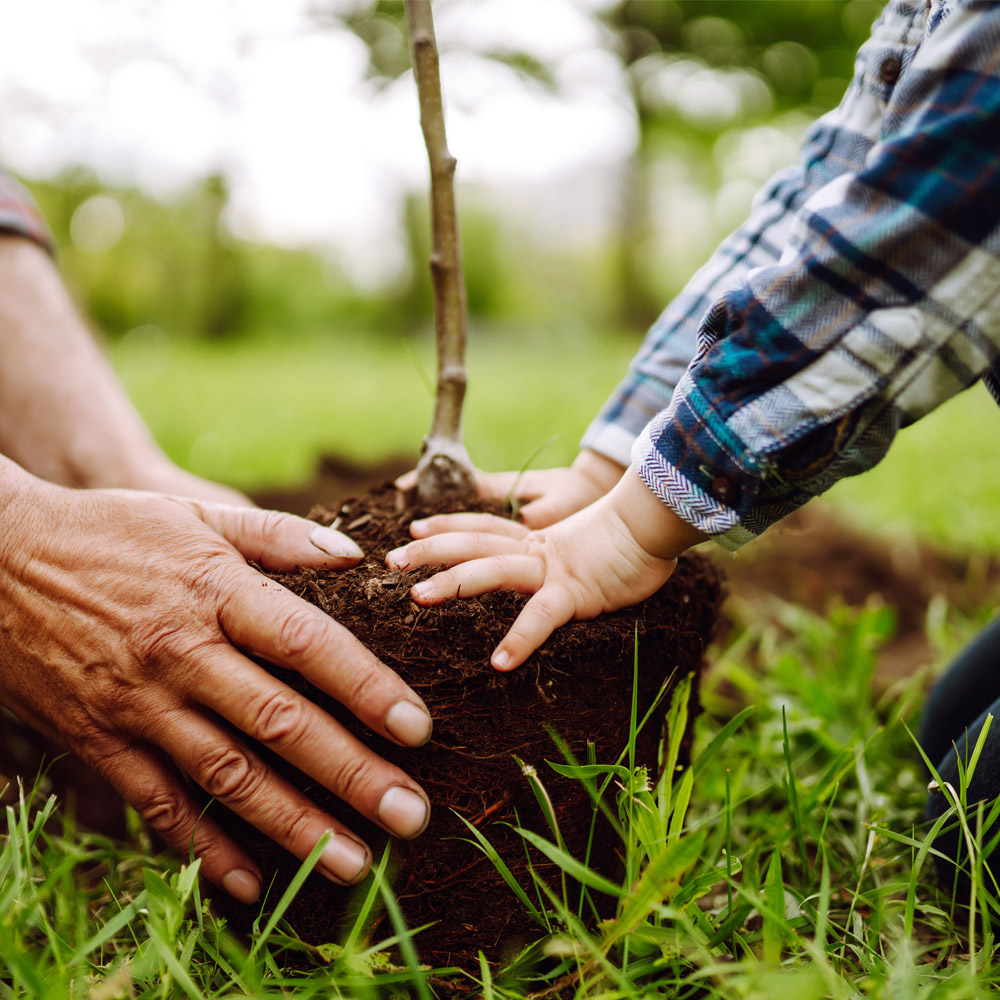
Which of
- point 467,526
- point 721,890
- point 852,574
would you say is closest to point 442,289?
point 467,526

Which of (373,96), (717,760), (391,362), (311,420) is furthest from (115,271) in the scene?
(717,760)

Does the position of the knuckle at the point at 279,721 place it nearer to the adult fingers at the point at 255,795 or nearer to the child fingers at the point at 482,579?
the adult fingers at the point at 255,795

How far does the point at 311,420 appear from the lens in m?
4.85

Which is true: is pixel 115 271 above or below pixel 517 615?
below

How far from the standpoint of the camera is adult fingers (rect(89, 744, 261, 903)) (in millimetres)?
1035

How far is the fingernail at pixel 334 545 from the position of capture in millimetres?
1085

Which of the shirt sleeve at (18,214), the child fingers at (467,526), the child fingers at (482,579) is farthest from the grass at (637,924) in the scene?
the shirt sleeve at (18,214)

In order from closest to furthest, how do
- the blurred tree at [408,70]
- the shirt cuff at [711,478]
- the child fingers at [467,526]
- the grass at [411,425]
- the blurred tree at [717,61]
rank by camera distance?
the shirt cuff at [711,478]
the child fingers at [467,526]
the grass at [411,425]
the blurred tree at [408,70]
the blurred tree at [717,61]

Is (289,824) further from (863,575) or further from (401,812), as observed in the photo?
(863,575)

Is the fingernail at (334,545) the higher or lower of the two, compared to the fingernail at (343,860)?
higher

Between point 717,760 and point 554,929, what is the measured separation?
72 centimetres

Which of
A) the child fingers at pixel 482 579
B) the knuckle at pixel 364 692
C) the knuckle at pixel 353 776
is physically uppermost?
the child fingers at pixel 482 579

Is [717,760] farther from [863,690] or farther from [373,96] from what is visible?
[373,96]

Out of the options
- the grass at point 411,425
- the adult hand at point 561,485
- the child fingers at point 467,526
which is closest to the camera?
the child fingers at point 467,526
